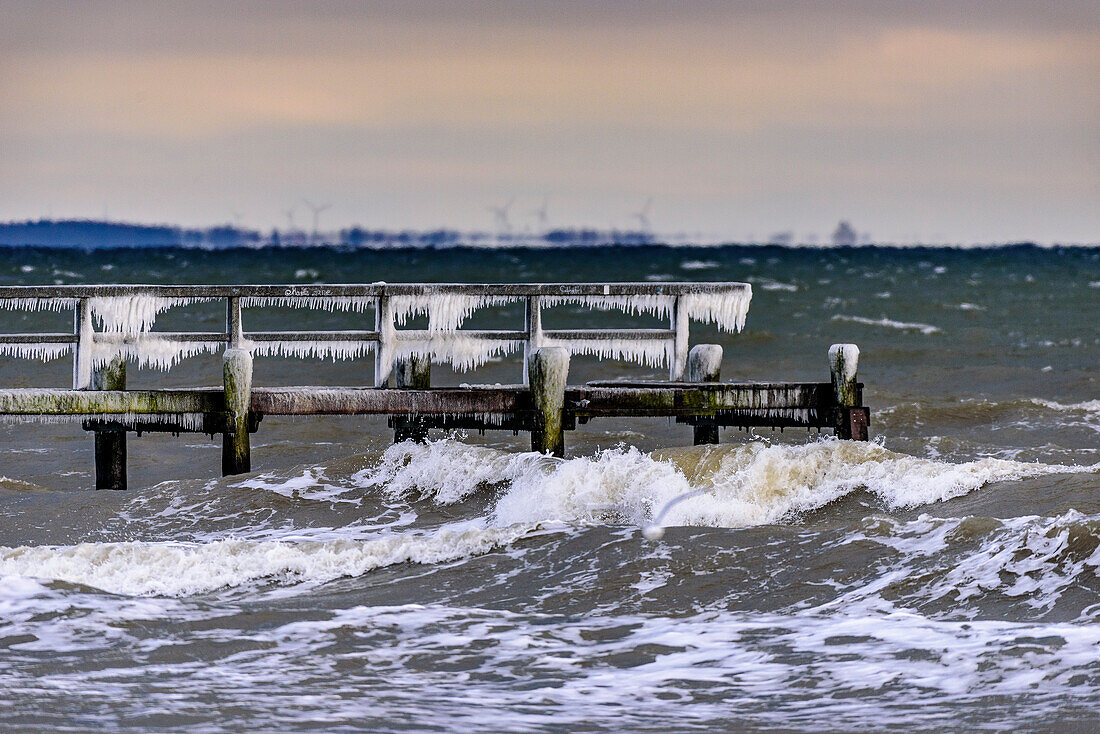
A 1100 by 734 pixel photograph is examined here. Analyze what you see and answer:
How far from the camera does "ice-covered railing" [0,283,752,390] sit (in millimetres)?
12945

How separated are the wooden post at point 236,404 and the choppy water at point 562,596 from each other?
24cm

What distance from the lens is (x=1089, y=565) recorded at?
8.25 metres

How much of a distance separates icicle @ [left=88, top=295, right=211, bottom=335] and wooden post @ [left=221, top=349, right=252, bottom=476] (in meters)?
0.90

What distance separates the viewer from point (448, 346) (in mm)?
13125

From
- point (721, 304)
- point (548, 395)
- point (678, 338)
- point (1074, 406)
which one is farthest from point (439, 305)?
point (1074, 406)

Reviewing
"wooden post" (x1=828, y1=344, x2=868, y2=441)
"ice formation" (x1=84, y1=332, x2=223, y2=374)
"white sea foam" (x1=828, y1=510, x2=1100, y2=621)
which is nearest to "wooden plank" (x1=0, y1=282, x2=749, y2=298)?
"ice formation" (x1=84, y1=332, x2=223, y2=374)

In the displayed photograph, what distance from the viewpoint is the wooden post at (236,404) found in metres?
12.6

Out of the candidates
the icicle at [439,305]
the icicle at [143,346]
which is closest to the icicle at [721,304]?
the icicle at [439,305]

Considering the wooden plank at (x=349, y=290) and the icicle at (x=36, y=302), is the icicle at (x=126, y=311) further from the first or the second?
the icicle at (x=36, y=302)

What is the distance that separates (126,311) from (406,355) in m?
2.83

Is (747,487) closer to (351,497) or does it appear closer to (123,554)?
(351,497)

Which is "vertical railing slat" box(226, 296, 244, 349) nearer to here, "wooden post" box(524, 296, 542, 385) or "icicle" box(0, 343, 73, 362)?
"icicle" box(0, 343, 73, 362)

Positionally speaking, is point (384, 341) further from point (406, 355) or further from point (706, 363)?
point (706, 363)

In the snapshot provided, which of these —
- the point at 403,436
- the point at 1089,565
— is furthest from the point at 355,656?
the point at 403,436
